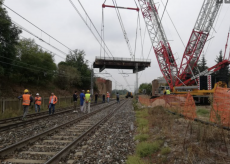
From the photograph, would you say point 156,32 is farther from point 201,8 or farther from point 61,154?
point 61,154

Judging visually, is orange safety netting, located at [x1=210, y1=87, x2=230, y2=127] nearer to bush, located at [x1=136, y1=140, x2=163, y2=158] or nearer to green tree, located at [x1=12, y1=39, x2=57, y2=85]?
bush, located at [x1=136, y1=140, x2=163, y2=158]

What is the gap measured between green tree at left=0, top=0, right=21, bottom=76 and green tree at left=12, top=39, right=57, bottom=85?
3.63m

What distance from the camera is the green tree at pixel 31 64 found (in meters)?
34.5

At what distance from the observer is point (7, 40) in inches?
1087

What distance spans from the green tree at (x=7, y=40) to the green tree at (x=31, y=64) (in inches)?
143

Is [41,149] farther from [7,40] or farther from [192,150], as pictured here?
[7,40]

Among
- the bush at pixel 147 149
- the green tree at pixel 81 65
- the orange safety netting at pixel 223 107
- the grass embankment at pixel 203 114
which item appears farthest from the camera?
the green tree at pixel 81 65

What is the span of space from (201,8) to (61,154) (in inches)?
990

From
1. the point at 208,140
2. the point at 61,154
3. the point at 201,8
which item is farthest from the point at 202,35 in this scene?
the point at 61,154

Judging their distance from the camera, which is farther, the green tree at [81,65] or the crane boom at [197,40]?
the green tree at [81,65]

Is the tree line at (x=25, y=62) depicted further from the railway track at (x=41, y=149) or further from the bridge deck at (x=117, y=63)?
the railway track at (x=41, y=149)

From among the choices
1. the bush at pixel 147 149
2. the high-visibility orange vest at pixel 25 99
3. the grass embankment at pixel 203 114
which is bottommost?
the bush at pixel 147 149

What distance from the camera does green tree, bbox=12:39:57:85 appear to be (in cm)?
3450

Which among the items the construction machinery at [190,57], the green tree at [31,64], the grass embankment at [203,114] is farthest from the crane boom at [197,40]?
the green tree at [31,64]
